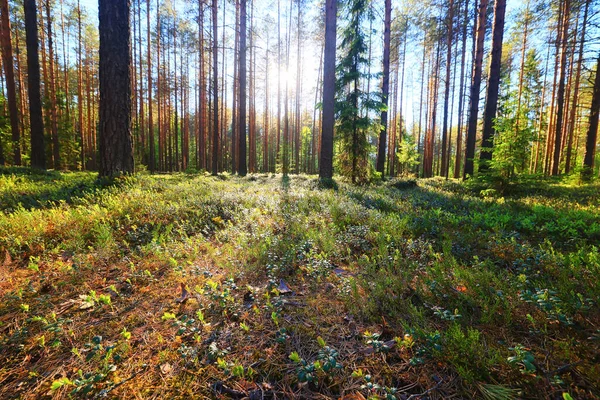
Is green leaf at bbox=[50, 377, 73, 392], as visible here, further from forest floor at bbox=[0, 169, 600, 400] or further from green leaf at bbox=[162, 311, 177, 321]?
green leaf at bbox=[162, 311, 177, 321]

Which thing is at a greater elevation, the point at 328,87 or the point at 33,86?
the point at 328,87

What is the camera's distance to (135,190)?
17.7ft

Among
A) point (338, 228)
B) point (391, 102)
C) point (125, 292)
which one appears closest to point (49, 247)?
point (125, 292)

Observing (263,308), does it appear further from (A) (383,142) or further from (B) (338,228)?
(A) (383,142)

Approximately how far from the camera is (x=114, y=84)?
243 inches

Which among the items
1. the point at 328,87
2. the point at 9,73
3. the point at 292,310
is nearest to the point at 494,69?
the point at 328,87

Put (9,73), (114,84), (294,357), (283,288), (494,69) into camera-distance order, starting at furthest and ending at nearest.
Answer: (9,73) → (494,69) → (114,84) → (283,288) → (294,357)

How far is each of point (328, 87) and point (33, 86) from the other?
12.2 metres

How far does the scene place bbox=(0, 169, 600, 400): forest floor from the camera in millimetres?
1513

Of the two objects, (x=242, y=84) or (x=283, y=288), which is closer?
(x=283, y=288)

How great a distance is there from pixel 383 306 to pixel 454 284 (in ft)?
2.83

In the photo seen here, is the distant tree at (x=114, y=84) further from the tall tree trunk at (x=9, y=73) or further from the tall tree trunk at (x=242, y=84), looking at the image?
the tall tree trunk at (x=9, y=73)

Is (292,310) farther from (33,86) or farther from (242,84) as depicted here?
(33,86)

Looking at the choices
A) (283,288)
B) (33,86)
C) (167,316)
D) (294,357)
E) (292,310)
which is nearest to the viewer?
(294,357)
